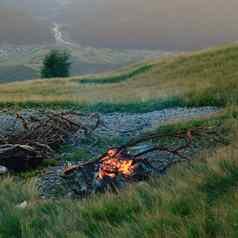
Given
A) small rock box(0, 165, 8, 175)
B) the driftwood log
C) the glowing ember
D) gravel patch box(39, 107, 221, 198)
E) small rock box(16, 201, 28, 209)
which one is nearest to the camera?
small rock box(16, 201, 28, 209)

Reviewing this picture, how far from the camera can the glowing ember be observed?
5.83m

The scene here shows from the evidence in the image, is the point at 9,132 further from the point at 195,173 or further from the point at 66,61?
the point at 66,61

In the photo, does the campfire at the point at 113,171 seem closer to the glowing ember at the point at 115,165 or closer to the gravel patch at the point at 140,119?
the glowing ember at the point at 115,165

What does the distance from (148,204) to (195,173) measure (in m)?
0.67

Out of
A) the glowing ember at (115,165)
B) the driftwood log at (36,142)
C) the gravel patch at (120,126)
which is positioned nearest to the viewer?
the glowing ember at (115,165)

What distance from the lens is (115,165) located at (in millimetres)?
6023

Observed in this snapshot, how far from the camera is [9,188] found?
5.77 meters

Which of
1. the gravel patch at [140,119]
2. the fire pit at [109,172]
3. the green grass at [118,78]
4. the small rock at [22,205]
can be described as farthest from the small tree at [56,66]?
the small rock at [22,205]

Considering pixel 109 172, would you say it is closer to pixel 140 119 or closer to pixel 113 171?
pixel 113 171

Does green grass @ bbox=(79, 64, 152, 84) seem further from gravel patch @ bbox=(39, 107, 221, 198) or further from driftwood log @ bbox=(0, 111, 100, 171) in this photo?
driftwood log @ bbox=(0, 111, 100, 171)

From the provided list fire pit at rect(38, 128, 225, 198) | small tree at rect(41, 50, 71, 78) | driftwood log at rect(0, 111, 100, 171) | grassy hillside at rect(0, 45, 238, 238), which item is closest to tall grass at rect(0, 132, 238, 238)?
grassy hillside at rect(0, 45, 238, 238)

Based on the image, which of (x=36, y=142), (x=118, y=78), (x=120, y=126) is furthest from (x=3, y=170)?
(x=118, y=78)

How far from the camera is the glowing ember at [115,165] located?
19.1 ft

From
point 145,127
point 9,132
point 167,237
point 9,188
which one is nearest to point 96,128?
point 145,127
